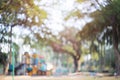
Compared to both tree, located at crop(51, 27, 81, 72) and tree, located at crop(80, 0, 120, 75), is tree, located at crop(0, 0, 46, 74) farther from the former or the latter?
tree, located at crop(51, 27, 81, 72)

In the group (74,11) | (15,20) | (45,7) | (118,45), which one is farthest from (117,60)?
(15,20)

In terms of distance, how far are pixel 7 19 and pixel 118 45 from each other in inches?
148

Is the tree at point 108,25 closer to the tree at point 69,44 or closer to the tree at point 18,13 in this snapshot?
the tree at point 69,44

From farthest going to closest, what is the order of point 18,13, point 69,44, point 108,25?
point 69,44 < point 108,25 < point 18,13

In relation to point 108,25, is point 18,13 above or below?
above

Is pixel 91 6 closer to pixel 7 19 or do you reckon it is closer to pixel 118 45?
pixel 118 45

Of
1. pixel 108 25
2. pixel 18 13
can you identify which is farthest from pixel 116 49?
pixel 18 13

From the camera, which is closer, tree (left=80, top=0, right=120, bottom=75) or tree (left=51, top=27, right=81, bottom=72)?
tree (left=80, top=0, right=120, bottom=75)

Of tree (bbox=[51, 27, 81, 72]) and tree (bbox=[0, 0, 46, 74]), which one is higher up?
tree (bbox=[0, 0, 46, 74])

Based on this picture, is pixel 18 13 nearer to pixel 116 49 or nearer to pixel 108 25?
pixel 108 25

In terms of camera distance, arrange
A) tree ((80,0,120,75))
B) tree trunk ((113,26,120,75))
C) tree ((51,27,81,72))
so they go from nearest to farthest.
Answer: tree ((80,0,120,75)), tree trunk ((113,26,120,75)), tree ((51,27,81,72))

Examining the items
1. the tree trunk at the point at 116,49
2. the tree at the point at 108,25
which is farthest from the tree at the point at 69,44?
the tree trunk at the point at 116,49

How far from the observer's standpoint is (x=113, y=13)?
826 cm

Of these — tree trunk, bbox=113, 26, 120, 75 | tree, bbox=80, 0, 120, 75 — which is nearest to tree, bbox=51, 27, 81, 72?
tree, bbox=80, 0, 120, 75
